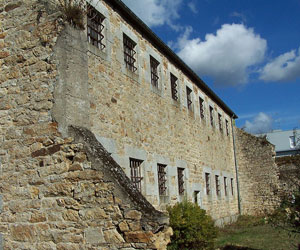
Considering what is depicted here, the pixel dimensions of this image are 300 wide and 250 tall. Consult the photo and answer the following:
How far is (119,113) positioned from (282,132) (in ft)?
Result: 177

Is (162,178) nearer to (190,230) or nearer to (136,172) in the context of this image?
(136,172)

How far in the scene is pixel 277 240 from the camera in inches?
475

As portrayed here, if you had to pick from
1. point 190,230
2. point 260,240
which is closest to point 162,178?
point 190,230

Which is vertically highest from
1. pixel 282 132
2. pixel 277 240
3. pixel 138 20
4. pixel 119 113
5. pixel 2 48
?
pixel 282 132

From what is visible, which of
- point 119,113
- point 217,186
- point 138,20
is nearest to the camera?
point 119,113

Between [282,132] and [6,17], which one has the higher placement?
[282,132]

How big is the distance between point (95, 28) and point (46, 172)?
13.5 ft

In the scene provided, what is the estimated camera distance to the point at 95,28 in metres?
8.37

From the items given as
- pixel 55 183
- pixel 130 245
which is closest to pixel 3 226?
pixel 55 183

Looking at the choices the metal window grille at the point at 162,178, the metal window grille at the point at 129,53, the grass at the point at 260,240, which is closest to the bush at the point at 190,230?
the metal window grille at the point at 162,178

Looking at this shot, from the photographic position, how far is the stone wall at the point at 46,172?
5.00 m

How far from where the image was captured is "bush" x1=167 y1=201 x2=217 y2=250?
27.9 ft

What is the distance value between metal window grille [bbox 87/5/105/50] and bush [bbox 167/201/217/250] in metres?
4.45

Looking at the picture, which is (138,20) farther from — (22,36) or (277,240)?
(277,240)
